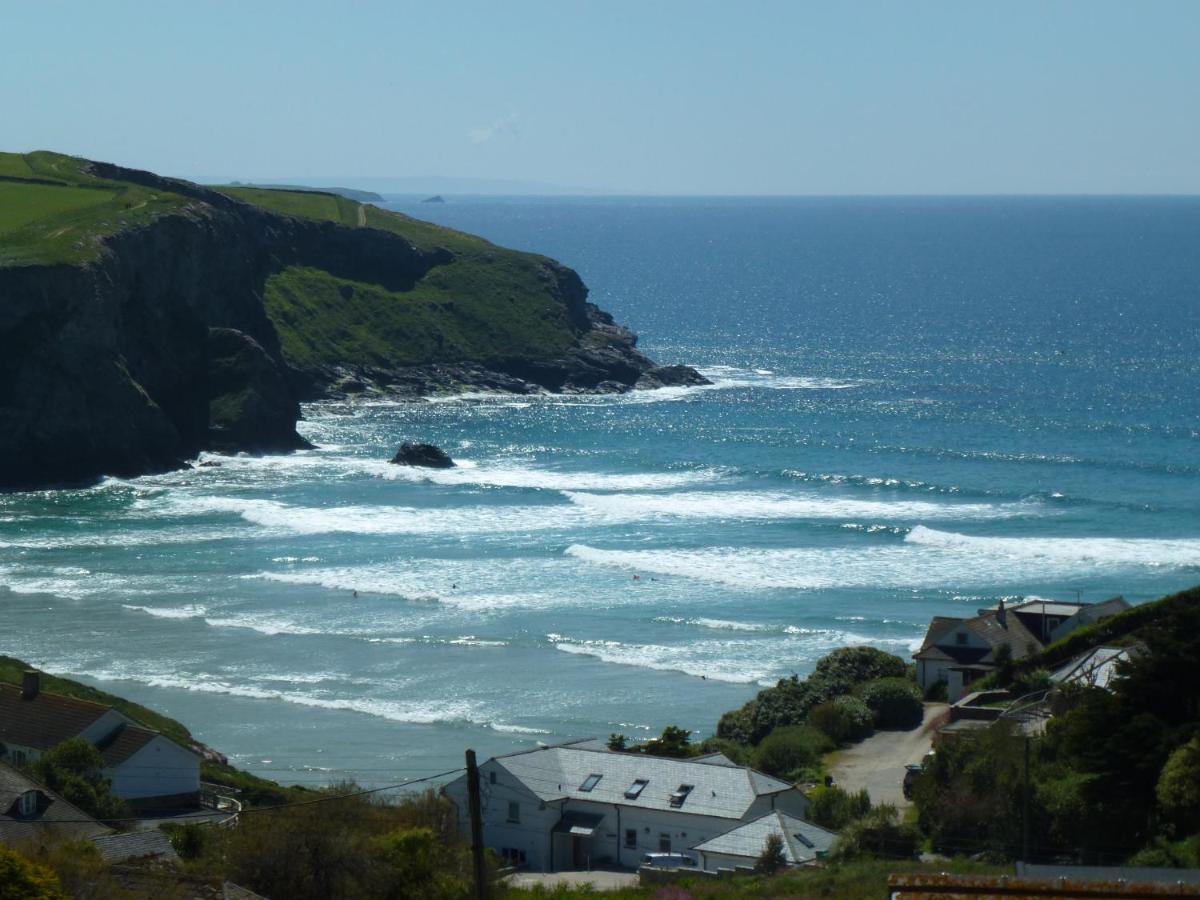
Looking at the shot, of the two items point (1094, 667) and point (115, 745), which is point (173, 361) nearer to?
point (115, 745)

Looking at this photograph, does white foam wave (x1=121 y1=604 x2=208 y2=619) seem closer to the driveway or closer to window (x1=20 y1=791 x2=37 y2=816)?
the driveway

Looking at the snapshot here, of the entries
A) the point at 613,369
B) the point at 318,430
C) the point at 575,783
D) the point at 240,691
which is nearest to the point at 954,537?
the point at 240,691

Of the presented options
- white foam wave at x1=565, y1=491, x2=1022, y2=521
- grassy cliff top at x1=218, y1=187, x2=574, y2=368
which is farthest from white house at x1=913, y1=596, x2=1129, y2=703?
grassy cliff top at x1=218, y1=187, x2=574, y2=368

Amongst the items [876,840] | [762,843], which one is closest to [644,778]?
[762,843]

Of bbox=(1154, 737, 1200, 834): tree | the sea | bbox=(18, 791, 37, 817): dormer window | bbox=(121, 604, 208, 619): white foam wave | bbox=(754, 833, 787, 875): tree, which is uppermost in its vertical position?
bbox=(1154, 737, 1200, 834): tree

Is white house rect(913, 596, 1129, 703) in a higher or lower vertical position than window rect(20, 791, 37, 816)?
lower

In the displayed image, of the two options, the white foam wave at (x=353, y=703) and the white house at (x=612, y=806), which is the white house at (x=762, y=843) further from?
the white foam wave at (x=353, y=703)

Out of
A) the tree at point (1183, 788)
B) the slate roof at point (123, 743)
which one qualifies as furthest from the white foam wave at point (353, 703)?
the tree at point (1183, 788)
